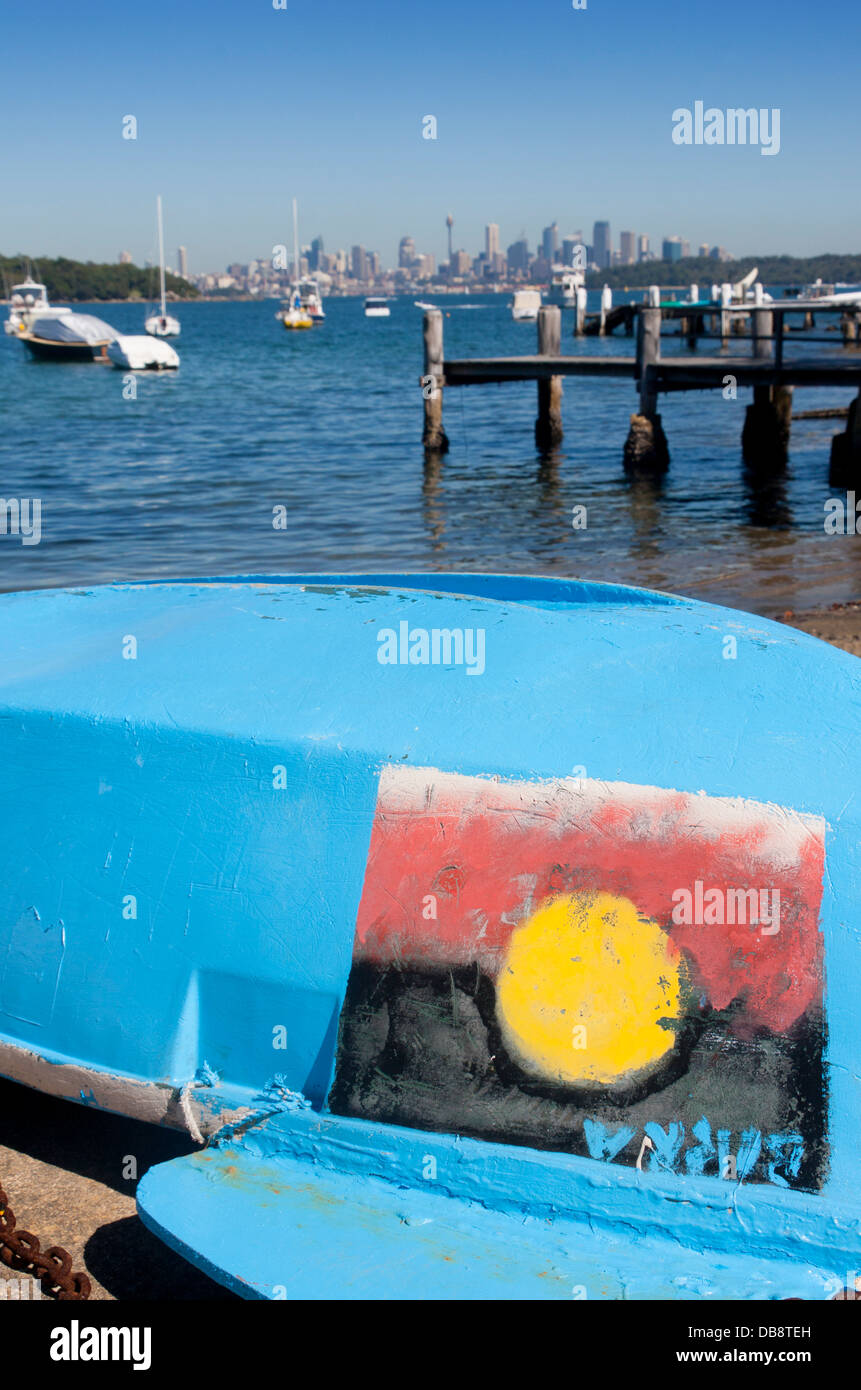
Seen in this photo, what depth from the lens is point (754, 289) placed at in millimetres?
58469

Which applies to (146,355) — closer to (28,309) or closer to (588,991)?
(28,309)

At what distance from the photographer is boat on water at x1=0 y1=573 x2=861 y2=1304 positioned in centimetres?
228

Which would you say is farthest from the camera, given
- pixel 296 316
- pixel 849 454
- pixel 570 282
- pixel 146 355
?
pixel 296 316

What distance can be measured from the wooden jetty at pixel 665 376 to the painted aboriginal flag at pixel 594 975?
505 inches

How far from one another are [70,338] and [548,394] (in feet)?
135

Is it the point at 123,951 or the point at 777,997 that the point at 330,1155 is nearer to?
the point at 123,951

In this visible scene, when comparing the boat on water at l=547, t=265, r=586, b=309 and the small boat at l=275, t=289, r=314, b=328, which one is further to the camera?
the small boat at l=275, t=289, r=314, b=328

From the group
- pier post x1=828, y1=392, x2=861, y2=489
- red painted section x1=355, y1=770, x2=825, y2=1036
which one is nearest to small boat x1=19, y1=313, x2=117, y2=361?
pier post x1=828, y1=392, x2=861, y2=489

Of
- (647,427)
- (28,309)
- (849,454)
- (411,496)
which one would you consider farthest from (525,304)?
(849,454)

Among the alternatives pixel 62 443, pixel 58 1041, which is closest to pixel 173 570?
pixel 58 1041

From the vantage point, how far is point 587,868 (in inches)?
95.4

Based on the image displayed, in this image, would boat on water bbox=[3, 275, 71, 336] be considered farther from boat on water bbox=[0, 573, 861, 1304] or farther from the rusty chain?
the rusty chain

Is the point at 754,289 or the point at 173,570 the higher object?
the point at 754,289
